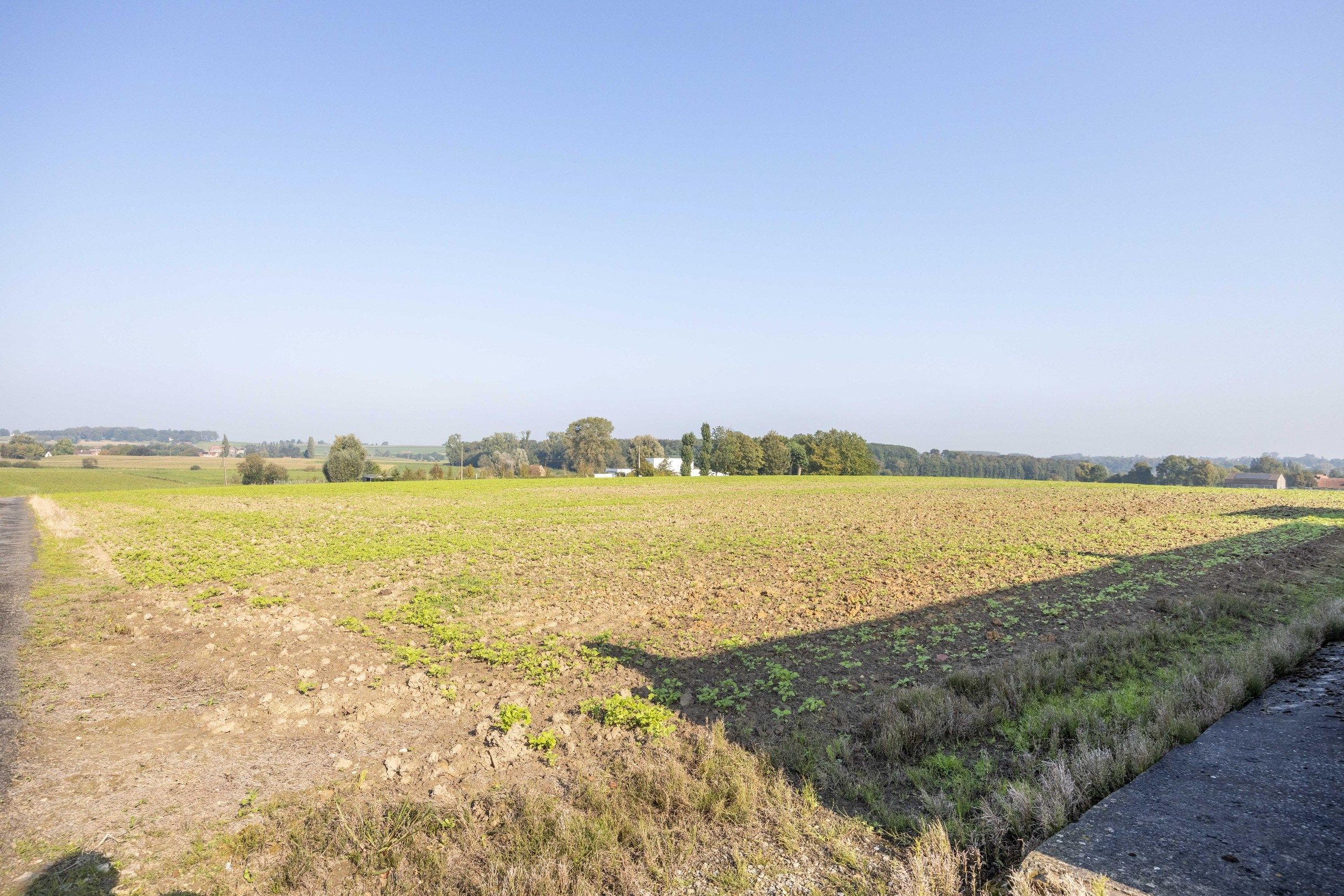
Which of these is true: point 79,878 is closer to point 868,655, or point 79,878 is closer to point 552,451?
point 868,655

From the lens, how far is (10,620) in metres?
11.0

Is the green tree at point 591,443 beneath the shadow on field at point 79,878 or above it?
above

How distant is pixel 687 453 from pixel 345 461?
54.4 metres

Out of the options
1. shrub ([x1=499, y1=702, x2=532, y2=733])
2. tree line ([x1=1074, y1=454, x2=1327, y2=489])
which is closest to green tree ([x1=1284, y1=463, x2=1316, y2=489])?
tree line ([x1=1074, y1=454, x2=1327, y2=489])

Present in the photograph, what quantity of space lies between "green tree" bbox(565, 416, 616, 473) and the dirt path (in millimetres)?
98399

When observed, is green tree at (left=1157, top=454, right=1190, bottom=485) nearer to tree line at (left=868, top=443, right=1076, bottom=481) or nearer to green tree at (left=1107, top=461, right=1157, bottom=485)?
green tree at (left=1107, top=461, right=1157, bottom=485)

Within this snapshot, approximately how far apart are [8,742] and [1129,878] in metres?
9.93

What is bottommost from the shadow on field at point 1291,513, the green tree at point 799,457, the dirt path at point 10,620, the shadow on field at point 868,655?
the dirt path at point 10,620

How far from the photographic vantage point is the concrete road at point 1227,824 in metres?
3.69

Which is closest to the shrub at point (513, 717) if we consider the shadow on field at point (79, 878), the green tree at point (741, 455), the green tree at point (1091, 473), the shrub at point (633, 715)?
the shrub at point (633, 715)

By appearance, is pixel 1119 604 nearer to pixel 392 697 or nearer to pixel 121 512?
pixel 392 697

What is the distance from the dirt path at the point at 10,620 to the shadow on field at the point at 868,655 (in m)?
6.53

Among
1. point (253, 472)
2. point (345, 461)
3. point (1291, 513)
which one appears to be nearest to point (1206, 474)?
point (1291, 513)

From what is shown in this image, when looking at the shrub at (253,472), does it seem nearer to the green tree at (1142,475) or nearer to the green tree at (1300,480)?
the green tree at (1142,475)
